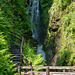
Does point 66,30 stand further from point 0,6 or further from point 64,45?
point 0,6

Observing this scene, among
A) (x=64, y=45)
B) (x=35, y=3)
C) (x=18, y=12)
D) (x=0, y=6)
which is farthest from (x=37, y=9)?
(x=64, y=45)

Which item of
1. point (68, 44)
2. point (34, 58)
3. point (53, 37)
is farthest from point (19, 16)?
point (68, 44)

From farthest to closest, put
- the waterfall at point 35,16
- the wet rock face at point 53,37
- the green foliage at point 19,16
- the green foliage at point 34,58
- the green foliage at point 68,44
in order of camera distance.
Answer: the waterfall at point 35,16
the wet rock face at point 53,37
the green foliage at point 19,16
the green foliage at point 68,44
the green foliage at point 34,58

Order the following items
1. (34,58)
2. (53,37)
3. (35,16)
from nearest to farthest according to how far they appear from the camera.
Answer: (34,58) < (53,37) < (35,16)

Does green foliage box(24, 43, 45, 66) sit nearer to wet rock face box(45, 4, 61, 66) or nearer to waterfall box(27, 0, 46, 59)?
wet rock face box(45, 4, 61, 66)

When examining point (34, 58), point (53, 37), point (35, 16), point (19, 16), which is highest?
point (35, 16)

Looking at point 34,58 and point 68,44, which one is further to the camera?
point 68,44

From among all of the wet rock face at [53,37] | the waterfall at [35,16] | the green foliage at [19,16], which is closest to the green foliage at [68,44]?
the wet rock face at [53,37]

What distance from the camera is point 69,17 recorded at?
37.0ft

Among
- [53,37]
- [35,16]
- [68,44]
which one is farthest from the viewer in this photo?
[35,16]

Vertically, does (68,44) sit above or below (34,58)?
above

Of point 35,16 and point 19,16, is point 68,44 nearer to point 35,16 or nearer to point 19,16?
point 19,16

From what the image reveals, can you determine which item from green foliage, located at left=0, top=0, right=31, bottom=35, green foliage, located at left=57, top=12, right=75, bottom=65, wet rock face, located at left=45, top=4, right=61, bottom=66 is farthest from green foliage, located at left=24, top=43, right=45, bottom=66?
wet rock face, located at left=45, top=4, right=61, bottom=66

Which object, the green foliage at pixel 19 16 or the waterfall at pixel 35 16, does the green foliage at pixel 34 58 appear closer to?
the green foliage at pixel 19 16
